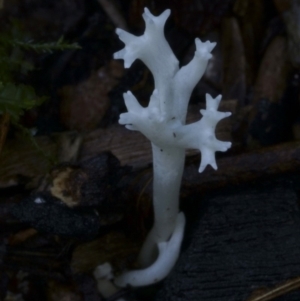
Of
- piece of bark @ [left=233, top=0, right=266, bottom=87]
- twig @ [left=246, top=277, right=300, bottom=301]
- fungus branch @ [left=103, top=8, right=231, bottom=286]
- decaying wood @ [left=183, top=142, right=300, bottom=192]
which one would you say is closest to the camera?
fungus branch @ [left=103, top=8, right=231, bottom=286]

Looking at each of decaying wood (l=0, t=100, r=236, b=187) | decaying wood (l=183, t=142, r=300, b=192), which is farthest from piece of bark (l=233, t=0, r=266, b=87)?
decaying wood (l=183, t=142, r=300, b=192)

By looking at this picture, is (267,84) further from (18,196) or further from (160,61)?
(18,196)

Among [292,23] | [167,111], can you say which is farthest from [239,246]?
[292,23]

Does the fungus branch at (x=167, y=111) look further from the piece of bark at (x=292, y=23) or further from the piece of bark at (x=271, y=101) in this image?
the piece of bark at (x=292, y=23)

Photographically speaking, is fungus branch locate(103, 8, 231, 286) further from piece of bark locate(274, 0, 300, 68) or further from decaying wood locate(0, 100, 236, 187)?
piece of bark locate(274, 0, 300, 68)

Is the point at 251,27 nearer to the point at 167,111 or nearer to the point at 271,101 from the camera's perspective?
the point at 271,101

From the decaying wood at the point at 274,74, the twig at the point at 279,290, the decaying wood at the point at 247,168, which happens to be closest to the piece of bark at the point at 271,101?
the decaying wood at the point at 274,74

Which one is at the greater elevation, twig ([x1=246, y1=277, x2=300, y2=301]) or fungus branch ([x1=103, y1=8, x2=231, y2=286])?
fungus branch ([x1=103, y1=8, x2=231, y2=286])

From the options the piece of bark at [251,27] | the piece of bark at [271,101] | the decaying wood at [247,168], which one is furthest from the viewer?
the piece of bark at [251,27]

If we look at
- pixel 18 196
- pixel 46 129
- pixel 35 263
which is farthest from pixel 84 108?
pixel 35 263
